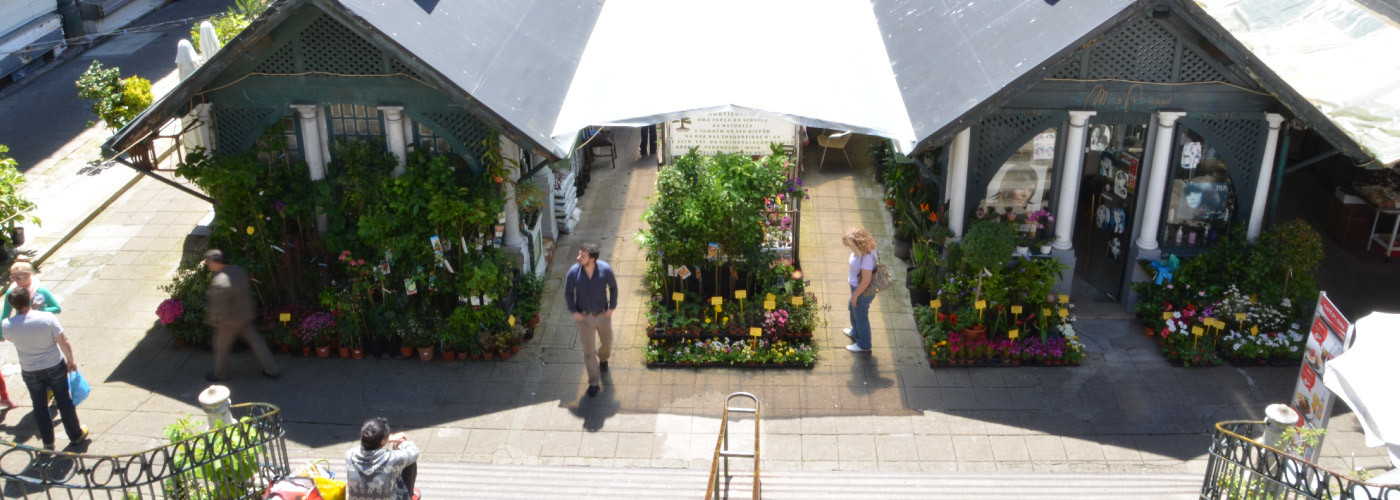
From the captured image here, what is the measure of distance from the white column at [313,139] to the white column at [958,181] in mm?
6895

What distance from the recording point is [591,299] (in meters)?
10.2

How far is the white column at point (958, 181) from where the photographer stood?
455 inches

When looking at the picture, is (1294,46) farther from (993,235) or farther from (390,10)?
(390,10)

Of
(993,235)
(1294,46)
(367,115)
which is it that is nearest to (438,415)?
(367,115)

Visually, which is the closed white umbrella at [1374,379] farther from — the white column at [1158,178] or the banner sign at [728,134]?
the banner sign at [728,134]

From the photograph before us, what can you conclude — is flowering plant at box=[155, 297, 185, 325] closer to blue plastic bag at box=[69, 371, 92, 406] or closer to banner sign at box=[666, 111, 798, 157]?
blue plastic bag at box=[69, 371, 92, 406]

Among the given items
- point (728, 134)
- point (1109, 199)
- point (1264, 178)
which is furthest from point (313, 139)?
point (1264, 178)

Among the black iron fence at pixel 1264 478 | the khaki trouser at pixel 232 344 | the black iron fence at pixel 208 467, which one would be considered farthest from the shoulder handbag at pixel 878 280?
the khaki trouser at pixel 232 344

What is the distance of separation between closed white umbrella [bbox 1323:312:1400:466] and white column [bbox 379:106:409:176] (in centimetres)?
876

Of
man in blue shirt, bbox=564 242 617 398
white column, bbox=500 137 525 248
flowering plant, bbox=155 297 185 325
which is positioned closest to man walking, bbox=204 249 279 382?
flowering plant, bbox=155 297 185 325

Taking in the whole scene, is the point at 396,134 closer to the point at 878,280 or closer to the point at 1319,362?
the point at 878,280

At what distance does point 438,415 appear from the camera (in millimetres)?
10305

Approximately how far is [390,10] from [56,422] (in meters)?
5.03

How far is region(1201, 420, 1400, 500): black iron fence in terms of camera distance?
23.5ft
